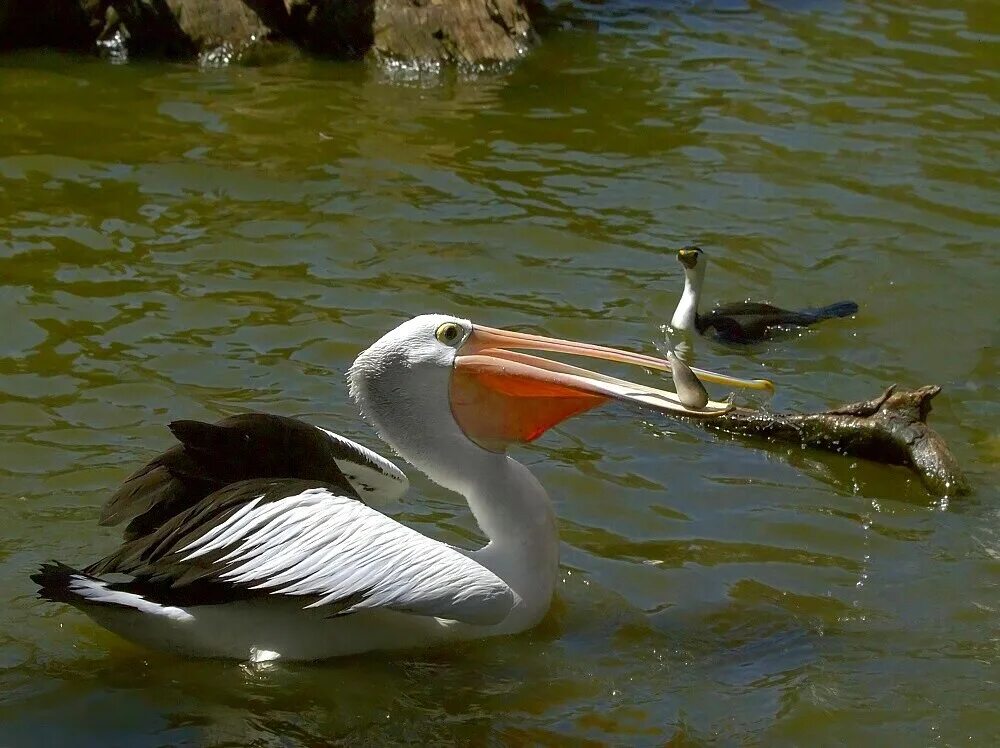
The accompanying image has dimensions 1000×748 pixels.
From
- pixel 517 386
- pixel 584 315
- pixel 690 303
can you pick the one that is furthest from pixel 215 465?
pixel 690 303

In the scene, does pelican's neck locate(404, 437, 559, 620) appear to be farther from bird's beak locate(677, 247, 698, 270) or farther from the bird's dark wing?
bird's beak locate(677, 247, 698, 270)

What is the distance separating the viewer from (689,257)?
19.8ft

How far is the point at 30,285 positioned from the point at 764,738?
3844mm

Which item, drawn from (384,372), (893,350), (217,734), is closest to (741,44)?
(893,350)

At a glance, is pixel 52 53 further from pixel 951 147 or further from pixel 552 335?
pixel 951 147

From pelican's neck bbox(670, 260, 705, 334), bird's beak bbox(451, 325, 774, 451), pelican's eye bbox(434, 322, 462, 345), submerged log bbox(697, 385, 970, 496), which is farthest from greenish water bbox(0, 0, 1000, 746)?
pelican's eye bbox(434, 322, 462, 345)

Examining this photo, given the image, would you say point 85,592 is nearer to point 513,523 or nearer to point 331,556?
point 331,556

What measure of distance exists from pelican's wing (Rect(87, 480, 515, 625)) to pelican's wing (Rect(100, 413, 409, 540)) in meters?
0.10

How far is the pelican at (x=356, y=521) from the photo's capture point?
3434 millimetres

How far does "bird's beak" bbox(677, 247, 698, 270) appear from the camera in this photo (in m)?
6.03

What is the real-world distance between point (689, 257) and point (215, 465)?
2.96m

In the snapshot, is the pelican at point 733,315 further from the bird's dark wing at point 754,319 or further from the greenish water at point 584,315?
the greenish water at point 584,315

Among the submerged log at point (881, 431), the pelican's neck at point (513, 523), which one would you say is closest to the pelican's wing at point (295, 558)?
the pelican's neck at point (513, 523)

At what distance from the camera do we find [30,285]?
590cm
